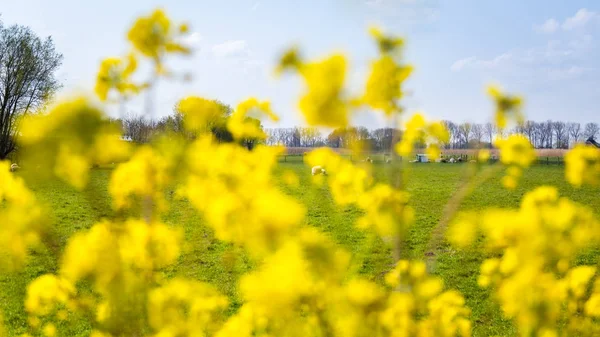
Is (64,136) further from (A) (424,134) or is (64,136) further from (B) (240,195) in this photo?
(A) (424,134)

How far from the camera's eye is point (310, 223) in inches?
433

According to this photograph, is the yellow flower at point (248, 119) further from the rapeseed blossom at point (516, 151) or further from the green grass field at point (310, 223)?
the rapeseed blossom at point (516, 151)

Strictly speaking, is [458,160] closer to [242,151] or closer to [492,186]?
[492,186]

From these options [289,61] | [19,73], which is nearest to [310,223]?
[289,61]

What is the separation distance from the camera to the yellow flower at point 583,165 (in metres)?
1.47

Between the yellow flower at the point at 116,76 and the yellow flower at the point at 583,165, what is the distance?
1.15 m

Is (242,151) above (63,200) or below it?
above

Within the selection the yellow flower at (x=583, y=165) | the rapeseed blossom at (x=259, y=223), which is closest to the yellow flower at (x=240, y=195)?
the rapeseed blossom at (x=259, y=223)

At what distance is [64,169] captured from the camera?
1.18m

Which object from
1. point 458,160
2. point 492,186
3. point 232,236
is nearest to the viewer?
point 232,236

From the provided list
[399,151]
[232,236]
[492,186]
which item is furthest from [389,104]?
[492,186]

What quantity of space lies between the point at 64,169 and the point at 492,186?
19.3 metres

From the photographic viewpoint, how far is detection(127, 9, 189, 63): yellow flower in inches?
55.5

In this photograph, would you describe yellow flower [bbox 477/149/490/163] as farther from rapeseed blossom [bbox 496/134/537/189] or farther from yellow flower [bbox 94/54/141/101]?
yellow flower [bbox 94/54/141/101]
